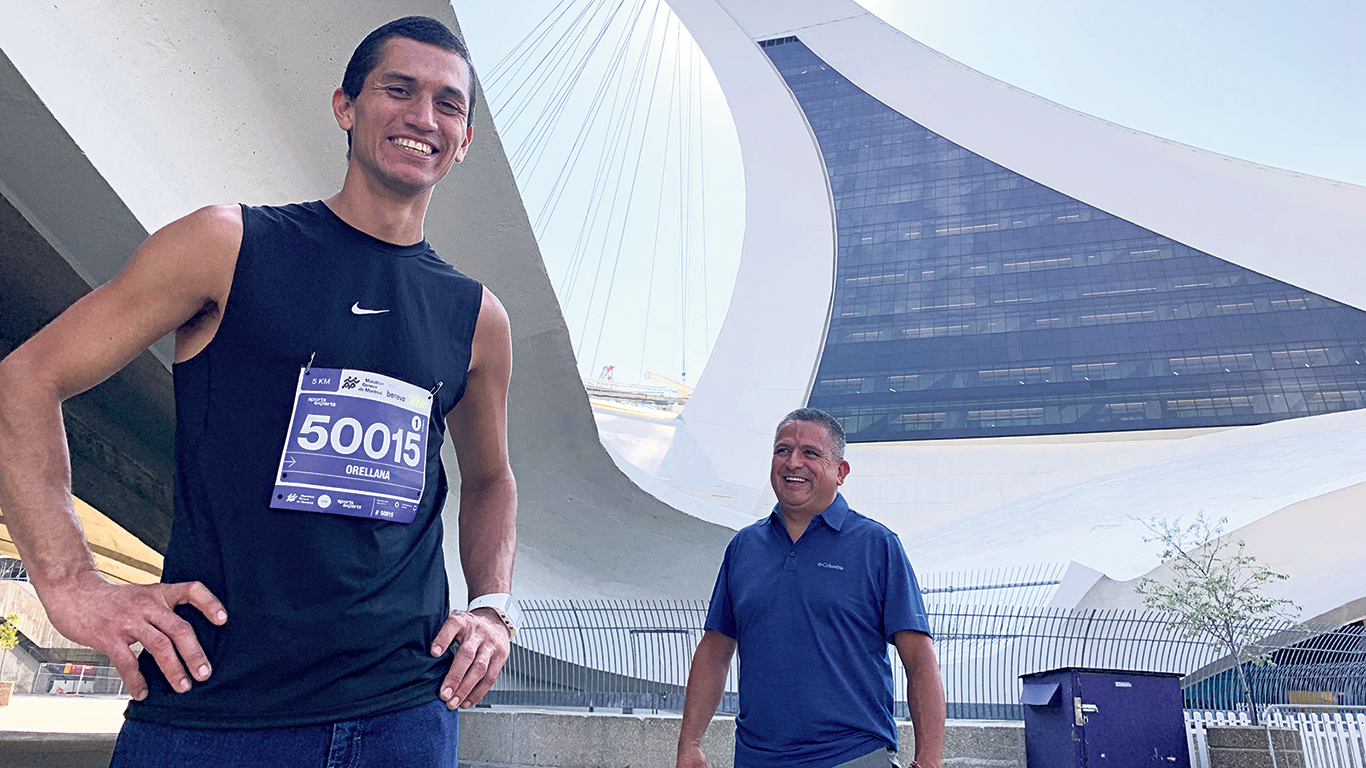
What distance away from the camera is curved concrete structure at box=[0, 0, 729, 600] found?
2684mm

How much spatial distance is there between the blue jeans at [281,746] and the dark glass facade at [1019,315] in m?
38.0

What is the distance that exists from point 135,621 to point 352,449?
0.91 feet

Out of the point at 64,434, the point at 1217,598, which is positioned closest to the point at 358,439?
the point at 64,434

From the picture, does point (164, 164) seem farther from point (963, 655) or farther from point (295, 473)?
point (963, 655)

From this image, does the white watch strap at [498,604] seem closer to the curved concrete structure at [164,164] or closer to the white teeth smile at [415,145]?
the white teeth smile at [415,145]

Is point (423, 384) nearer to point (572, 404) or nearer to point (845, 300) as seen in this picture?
point (572, 404)

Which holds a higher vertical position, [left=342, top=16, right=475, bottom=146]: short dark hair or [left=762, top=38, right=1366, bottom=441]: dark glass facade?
[left=762, top=38, right=1366, bottom=441]: dark glass facade

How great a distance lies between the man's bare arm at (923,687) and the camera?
2027 millimetres

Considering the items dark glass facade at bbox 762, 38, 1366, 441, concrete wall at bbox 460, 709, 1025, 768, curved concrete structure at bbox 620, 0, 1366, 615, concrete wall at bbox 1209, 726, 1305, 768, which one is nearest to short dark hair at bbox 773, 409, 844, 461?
concrete wall at bbox 460, 709, 1025, 768

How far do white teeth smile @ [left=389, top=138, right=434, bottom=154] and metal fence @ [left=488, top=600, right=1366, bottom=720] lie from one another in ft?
Result: 19.2

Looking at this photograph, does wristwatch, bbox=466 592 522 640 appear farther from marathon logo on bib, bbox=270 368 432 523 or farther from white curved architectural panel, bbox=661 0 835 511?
A: white curved architectural panel, bbox=661 0 835 511

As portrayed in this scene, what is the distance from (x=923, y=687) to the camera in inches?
81.6

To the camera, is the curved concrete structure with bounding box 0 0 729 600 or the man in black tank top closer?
the man in black tank top

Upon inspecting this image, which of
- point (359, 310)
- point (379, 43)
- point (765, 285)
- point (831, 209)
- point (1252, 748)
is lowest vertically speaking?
point (1252, 748)
